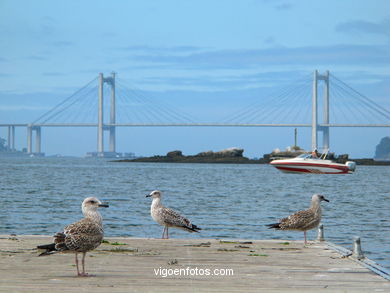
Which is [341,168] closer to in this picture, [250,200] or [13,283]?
[250,200]

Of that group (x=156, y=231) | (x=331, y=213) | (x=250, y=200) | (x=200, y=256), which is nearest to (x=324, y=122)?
(x=250, y=200)

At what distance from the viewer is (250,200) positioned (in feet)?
117

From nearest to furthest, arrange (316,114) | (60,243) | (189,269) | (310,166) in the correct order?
(60,243)
(189,269)
(310,166)
(316,114)

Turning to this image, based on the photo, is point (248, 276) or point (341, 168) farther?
point (341, 168)

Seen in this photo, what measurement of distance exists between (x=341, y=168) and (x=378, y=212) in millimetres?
42310

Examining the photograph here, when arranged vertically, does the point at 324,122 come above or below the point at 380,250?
above

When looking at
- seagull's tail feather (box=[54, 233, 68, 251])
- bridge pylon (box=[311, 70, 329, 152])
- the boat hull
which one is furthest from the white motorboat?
seagull's tail feather (box=[54, 233, 68, 251])

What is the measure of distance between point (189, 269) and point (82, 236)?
146 cm
